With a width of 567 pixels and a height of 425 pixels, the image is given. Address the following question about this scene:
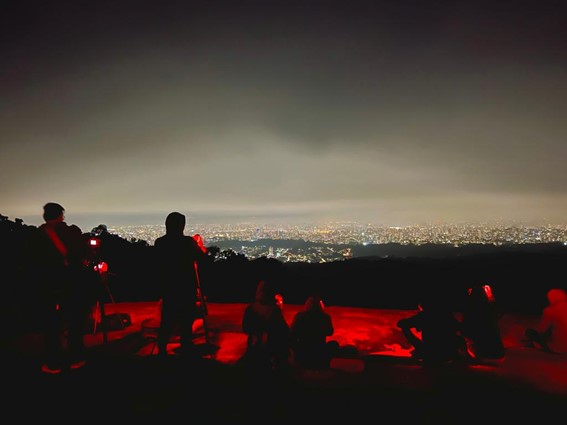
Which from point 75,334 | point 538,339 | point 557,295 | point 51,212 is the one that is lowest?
point 538,339

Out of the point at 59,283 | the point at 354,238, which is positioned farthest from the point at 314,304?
the point at 354,238

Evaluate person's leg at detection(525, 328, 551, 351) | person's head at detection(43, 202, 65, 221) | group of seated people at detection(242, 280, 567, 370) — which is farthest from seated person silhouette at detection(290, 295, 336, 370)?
person's leg at detection(525, 328, 551, 351)

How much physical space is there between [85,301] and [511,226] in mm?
67458

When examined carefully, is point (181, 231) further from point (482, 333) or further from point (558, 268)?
point (558, 268)

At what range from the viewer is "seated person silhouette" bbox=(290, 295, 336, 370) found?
14.5 feet

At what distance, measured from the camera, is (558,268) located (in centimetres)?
2056

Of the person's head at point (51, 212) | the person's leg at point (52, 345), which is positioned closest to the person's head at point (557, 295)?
the person's leg at point (52, 345)

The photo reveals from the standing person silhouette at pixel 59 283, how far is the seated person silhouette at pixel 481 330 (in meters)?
5.32

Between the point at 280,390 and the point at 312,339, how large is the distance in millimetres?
802

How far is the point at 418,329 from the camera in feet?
15.9

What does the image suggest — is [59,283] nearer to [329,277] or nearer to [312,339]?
[312,339]

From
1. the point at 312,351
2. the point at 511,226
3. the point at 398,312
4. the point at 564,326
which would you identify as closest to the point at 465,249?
the point at 511,226

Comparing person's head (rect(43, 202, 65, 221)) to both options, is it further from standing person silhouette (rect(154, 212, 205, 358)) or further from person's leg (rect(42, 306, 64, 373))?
standing person silhouette (rect(154, 212, 205, 358))

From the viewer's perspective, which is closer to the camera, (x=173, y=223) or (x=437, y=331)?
(x=173, y=223)
